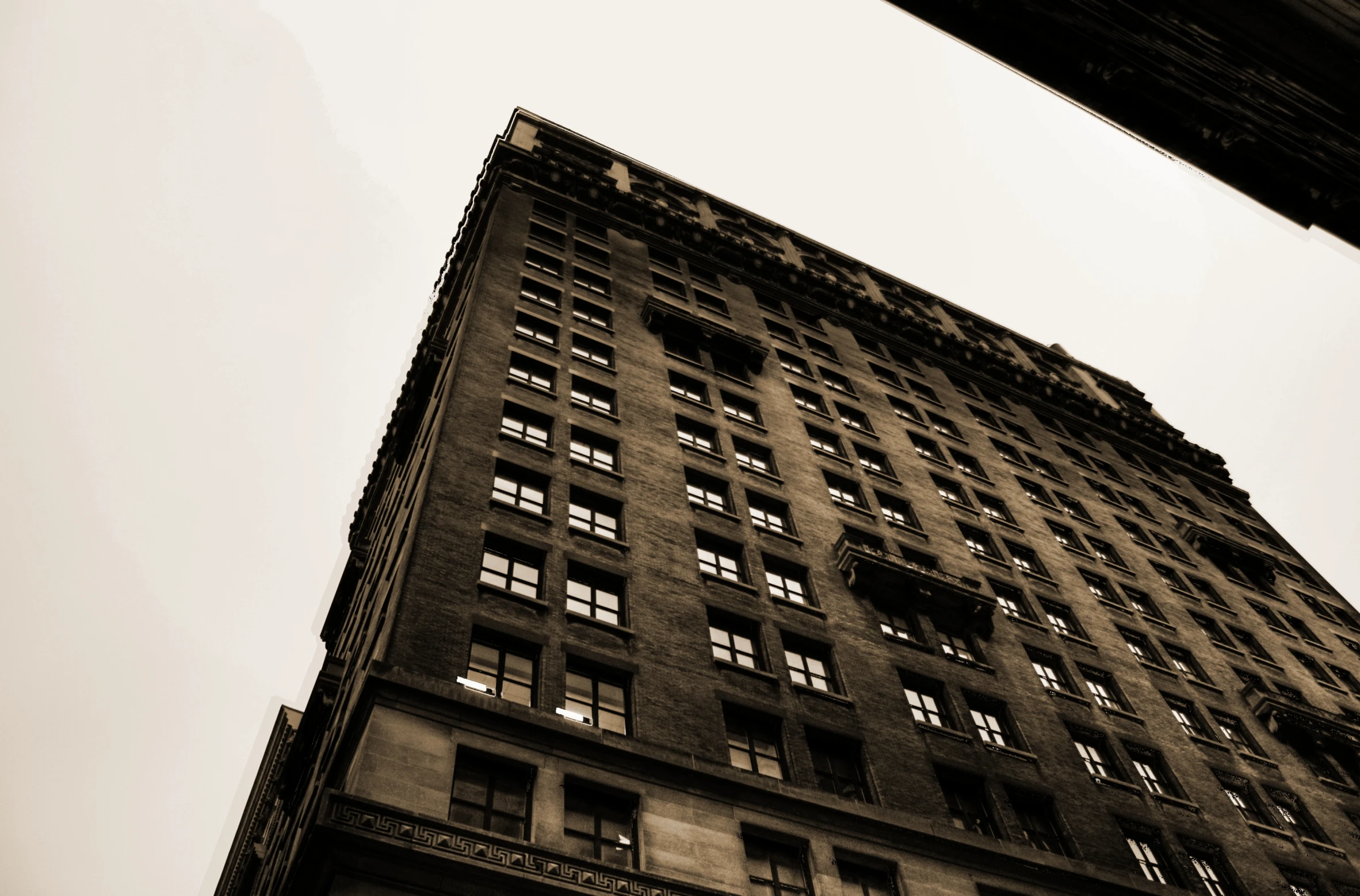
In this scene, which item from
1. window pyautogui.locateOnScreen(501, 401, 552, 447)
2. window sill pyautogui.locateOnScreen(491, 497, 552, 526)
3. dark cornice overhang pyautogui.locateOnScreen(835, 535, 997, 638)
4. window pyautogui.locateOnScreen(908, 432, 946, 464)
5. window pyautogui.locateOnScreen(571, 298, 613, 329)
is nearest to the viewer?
window sill pyautogui.locateOnScreen(491, 497, 552, 526)

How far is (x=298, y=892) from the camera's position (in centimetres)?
1706

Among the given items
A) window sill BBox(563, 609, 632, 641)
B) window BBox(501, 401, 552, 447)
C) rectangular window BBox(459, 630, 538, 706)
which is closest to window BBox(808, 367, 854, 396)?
window BBox(501, 401, 552, 447)

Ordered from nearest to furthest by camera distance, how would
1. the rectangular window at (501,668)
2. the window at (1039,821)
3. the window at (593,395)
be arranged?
the rectangular window at (501,668) < the window at (1039,821) < the window at (593,395)

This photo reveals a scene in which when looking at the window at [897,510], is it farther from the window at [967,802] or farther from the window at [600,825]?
the window at [600,825]

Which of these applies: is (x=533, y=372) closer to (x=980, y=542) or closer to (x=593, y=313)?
(x=593, y=313)

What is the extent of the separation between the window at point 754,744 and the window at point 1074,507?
30.2 metres

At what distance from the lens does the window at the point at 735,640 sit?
2755 cm

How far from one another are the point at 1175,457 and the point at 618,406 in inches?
1948

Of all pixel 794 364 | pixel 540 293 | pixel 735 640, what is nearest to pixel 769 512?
pixel 735 640

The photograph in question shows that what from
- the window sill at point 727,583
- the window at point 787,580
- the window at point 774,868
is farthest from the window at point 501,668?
the window at point 787,580

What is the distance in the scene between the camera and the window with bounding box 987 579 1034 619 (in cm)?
3772

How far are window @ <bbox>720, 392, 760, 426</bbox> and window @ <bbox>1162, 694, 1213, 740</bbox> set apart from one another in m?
18.2

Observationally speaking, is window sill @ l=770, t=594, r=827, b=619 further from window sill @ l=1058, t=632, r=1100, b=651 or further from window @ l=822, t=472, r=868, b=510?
window sill @ l=1058, t=632, r=1100, b=651

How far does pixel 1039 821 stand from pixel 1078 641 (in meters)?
11.4
